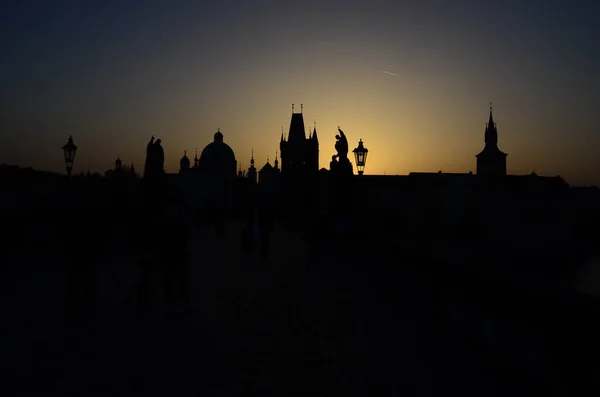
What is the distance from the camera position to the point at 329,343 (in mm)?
8188

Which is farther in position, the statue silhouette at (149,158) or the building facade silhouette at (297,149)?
the building facade silhouette at (297,149)

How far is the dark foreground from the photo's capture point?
6011 mm

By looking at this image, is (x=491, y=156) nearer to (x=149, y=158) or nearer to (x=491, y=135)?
(x=491, y=135)

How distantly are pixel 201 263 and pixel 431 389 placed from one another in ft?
48.2

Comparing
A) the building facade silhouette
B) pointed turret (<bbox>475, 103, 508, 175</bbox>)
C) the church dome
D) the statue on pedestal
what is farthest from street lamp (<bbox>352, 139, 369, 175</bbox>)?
pointed turret (<bbox>475, 103, 508, 175</bbox>)

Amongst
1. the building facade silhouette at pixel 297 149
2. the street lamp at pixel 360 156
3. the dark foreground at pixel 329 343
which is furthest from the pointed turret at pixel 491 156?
the dark foreground at pixel 329 343

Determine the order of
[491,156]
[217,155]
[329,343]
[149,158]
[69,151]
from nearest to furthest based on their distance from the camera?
[329,343]
[149,158]
[69,151]
[217,155]
[491,156]

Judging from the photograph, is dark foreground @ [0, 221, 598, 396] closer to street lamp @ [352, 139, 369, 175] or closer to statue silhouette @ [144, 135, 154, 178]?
statue silhouette @ [144, 135, 154, 178]

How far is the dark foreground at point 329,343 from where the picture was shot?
6011 mm

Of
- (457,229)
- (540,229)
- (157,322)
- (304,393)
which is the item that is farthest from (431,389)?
(540,229)

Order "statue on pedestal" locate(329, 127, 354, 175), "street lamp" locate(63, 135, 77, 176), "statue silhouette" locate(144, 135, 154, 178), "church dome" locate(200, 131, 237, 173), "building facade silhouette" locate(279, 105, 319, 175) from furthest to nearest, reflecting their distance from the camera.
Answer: "church dome" locate(200, 131, 237, 173), "building facade silhouette" locate(279, 105, 319, 175), "street lamp" locate(63, 135, 77, 176), "statue on pedestal" locate(329, 127, 354, 175), "statue silhouette" locate(144, 135, 154, 178)

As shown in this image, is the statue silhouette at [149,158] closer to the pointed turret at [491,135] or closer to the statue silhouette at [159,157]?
the statue silhouette at [159,157]

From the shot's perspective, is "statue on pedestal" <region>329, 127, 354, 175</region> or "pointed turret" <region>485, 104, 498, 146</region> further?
"pointed turret" <region>485, 104, 498, 146</region>

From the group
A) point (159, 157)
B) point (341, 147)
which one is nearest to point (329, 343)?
point (159, 157)
